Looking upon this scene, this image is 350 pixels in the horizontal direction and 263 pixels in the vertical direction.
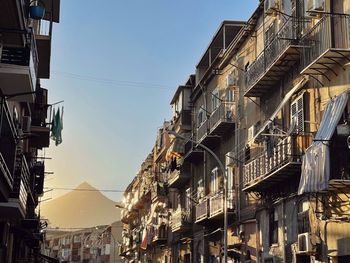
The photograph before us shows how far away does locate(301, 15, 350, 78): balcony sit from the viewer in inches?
641

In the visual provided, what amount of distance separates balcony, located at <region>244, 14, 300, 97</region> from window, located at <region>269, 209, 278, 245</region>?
489cm

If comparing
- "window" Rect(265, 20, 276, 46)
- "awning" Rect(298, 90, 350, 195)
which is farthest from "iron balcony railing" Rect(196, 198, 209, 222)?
"awning" Rect(298, 90, 350, 195)

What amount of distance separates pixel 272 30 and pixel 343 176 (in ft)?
29.7

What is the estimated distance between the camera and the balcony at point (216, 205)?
1078 inches

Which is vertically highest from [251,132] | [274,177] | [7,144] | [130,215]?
[130,215]

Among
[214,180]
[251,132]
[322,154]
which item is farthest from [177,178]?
[322,154]

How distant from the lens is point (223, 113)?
2895 centimetres

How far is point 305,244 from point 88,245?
97.2m

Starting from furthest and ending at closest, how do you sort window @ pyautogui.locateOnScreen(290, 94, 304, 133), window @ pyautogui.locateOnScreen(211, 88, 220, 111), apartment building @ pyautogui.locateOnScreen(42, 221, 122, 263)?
apartment building @ pyautogui.locateOnScreen(42, 221, 122, 263) → window @ pyautogui.locateOnScreen(211, 88, 220, 111) → window @ pyautogui.locateOnScreen(290, 94, 304, 133)

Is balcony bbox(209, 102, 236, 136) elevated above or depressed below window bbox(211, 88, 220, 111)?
below

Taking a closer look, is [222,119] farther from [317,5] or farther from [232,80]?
[317,5]

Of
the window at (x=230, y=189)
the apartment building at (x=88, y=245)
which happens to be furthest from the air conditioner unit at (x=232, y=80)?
the apartment building at (x=88, y=245)

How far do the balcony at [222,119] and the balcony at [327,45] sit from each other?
9.72 metres

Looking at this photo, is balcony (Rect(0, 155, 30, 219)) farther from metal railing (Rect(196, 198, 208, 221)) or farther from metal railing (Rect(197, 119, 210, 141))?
metal railing (Rect(197, 119, 210, 141))
